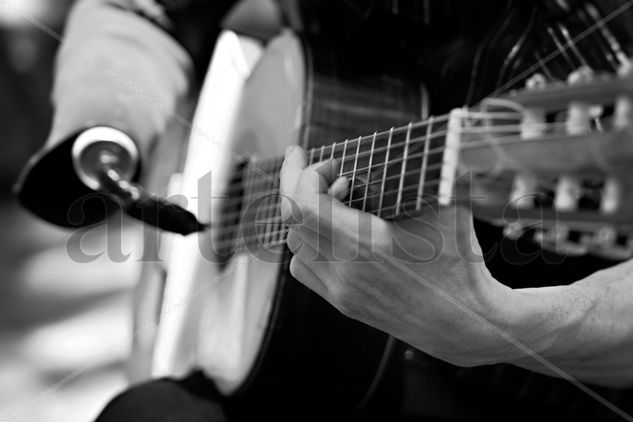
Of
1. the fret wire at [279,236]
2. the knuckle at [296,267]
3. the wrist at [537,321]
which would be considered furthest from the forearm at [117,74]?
the wrist at [537,321]

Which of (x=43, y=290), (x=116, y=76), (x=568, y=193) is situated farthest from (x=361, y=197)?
(x=43, y=290)

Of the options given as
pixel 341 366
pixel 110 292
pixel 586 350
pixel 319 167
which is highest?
pixel 319 167

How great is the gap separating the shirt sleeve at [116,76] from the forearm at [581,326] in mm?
454

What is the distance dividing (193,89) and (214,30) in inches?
3.4

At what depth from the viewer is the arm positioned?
35 cm

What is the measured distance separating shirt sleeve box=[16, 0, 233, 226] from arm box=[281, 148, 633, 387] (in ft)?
1.22

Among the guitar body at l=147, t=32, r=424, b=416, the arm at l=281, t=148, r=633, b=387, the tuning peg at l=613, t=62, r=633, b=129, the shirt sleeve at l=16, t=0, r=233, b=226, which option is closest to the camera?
the tuning peg at l=613, t=62, r=633, b=129

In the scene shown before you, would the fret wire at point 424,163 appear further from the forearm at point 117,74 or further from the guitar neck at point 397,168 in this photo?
the forearm at point 117,74

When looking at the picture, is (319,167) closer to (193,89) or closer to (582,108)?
(582,108)

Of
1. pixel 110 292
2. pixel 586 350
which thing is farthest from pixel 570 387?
pixel 110 292

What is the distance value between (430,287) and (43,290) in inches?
56.1

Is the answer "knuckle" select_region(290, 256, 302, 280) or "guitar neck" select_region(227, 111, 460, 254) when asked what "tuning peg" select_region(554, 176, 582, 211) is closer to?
"guitar neck" select_region(227, 111, 460, 254)

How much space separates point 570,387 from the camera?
50 cm

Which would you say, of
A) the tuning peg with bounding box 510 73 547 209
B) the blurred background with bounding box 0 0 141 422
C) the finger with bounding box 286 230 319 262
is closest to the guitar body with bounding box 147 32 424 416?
the finger with bounding box 286 230 319 262
